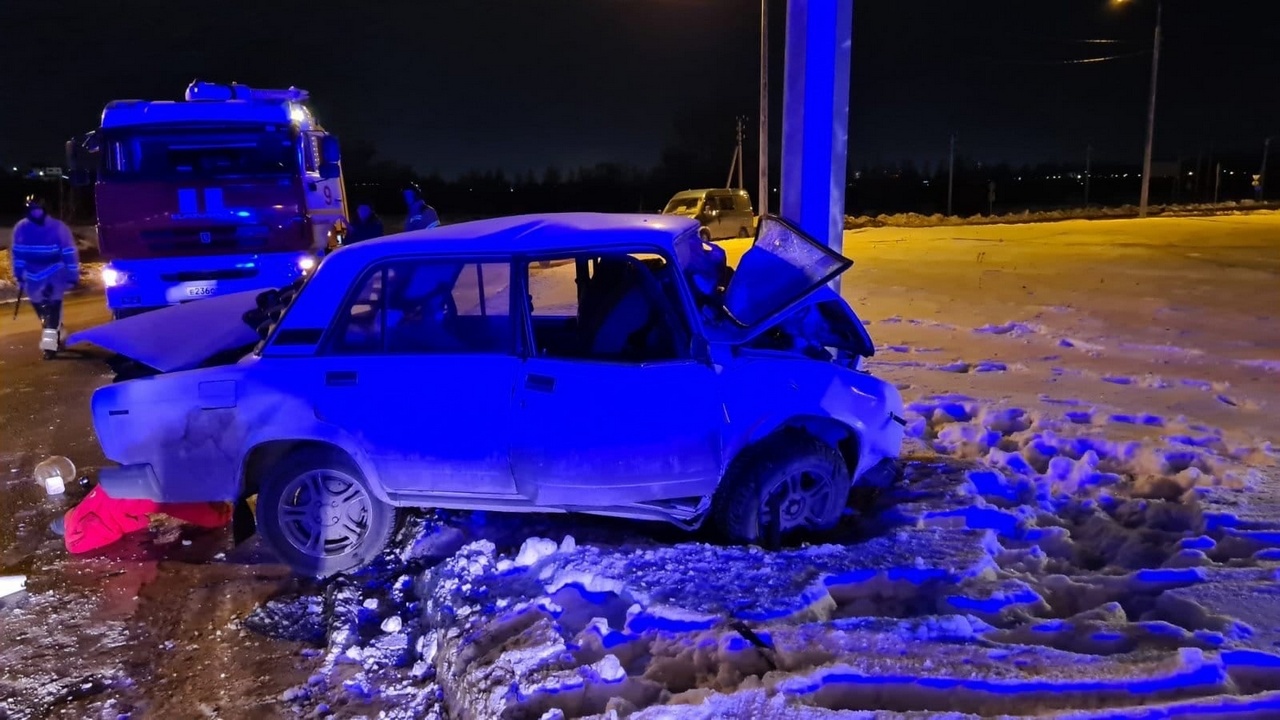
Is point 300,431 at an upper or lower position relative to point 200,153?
lower

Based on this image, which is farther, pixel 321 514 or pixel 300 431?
pixel 321 514

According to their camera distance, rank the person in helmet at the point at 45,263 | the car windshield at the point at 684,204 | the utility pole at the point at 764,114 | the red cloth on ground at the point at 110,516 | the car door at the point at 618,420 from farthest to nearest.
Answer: the car windshield at the point at 684,204 → the utility pole at the point at 764,114 → the person in helmet at the point at 45,263 → the red cloth on ground at the point at 110,516 → the car door at the point at 618,420

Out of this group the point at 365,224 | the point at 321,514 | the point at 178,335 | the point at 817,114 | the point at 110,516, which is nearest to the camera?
the point at 321,514

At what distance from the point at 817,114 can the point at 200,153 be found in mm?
7305

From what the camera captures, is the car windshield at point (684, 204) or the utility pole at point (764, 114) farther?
the car windshield at point (684, 204)

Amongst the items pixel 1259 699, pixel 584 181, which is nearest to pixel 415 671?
pixel 1259 699

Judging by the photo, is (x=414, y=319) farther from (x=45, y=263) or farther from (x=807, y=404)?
(x=45, y=263)

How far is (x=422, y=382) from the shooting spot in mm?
4316

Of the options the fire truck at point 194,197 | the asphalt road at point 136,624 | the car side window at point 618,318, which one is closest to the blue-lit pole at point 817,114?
the car side window at point 618,318

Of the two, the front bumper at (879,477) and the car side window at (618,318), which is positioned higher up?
the car side window at (618,318)

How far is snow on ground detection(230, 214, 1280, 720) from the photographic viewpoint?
3227mm

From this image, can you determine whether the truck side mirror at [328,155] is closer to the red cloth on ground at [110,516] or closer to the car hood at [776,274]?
the red cloth on ground at [110,516]

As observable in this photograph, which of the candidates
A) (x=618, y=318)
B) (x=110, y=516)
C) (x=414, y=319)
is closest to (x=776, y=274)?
(x=618, y=318)

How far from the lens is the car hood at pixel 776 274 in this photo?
14.3 feet
